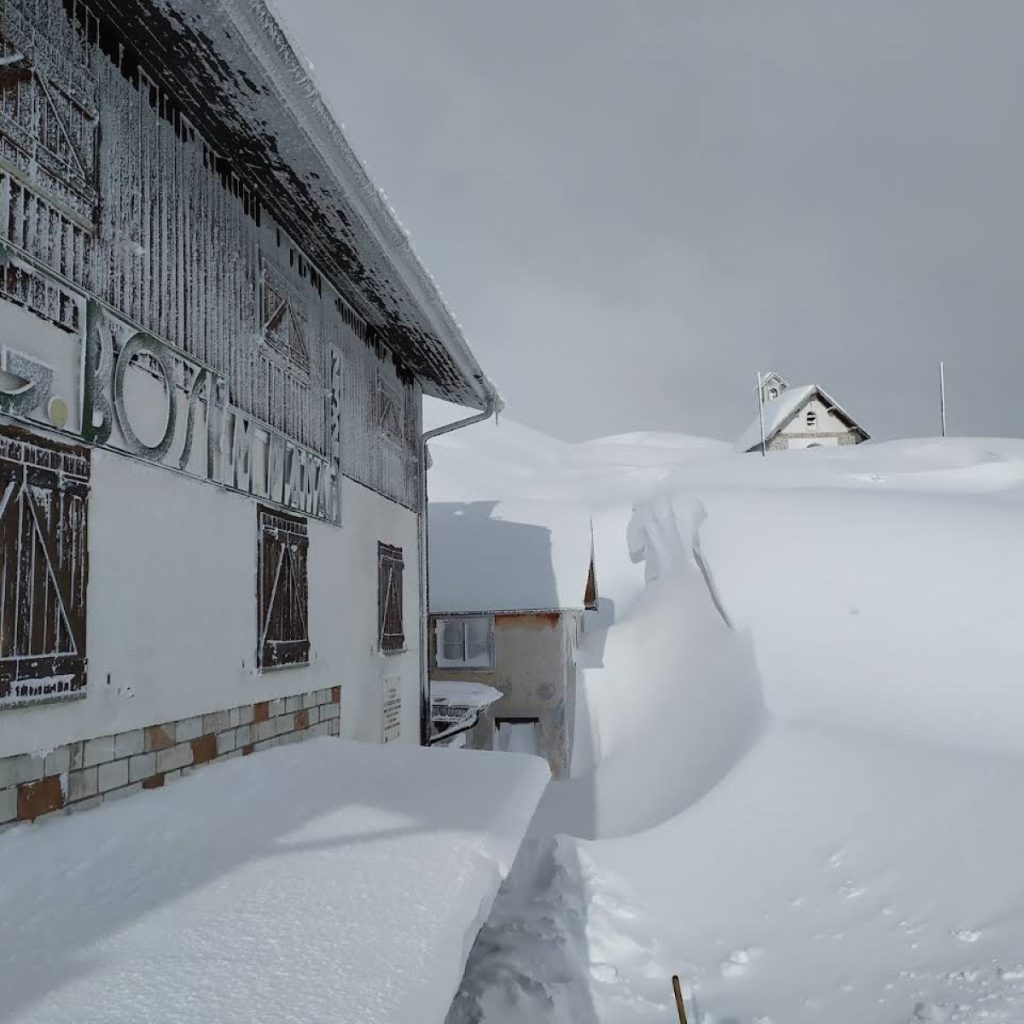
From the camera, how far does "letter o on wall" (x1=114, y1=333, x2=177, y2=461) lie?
3861mm

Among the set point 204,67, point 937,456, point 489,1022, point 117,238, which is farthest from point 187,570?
point 937,456

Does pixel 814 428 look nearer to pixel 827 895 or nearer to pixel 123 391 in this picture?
pixel 827 895

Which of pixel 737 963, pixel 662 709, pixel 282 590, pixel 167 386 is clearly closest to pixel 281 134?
pixel 167 386

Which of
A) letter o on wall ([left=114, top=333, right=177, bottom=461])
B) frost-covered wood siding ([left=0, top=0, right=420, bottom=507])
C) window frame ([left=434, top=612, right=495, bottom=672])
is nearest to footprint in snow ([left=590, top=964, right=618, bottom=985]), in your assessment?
frost-covered wood siding ([left=0, top=0, right=420, bottom=507])

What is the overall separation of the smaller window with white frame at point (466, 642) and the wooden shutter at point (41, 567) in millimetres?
14517

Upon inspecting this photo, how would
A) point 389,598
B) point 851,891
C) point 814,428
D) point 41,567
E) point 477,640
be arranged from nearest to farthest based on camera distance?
point 41,567 → point 851,891 → point 389,598 → point 477,640 → point 814,428

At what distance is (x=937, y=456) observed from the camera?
4325cm

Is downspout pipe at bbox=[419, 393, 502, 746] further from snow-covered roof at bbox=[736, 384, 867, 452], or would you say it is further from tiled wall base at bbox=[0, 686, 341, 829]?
snow-covered roof at bbox=[736, 384, 867, 452]

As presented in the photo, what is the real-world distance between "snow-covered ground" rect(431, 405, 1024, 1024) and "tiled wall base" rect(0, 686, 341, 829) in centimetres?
258

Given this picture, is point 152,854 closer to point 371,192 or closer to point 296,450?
point 296,450

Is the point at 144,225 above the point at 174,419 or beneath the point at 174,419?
above

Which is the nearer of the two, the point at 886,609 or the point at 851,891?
the point at 851,891

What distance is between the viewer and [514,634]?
17.8 m

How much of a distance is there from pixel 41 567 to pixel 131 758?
111 cm
